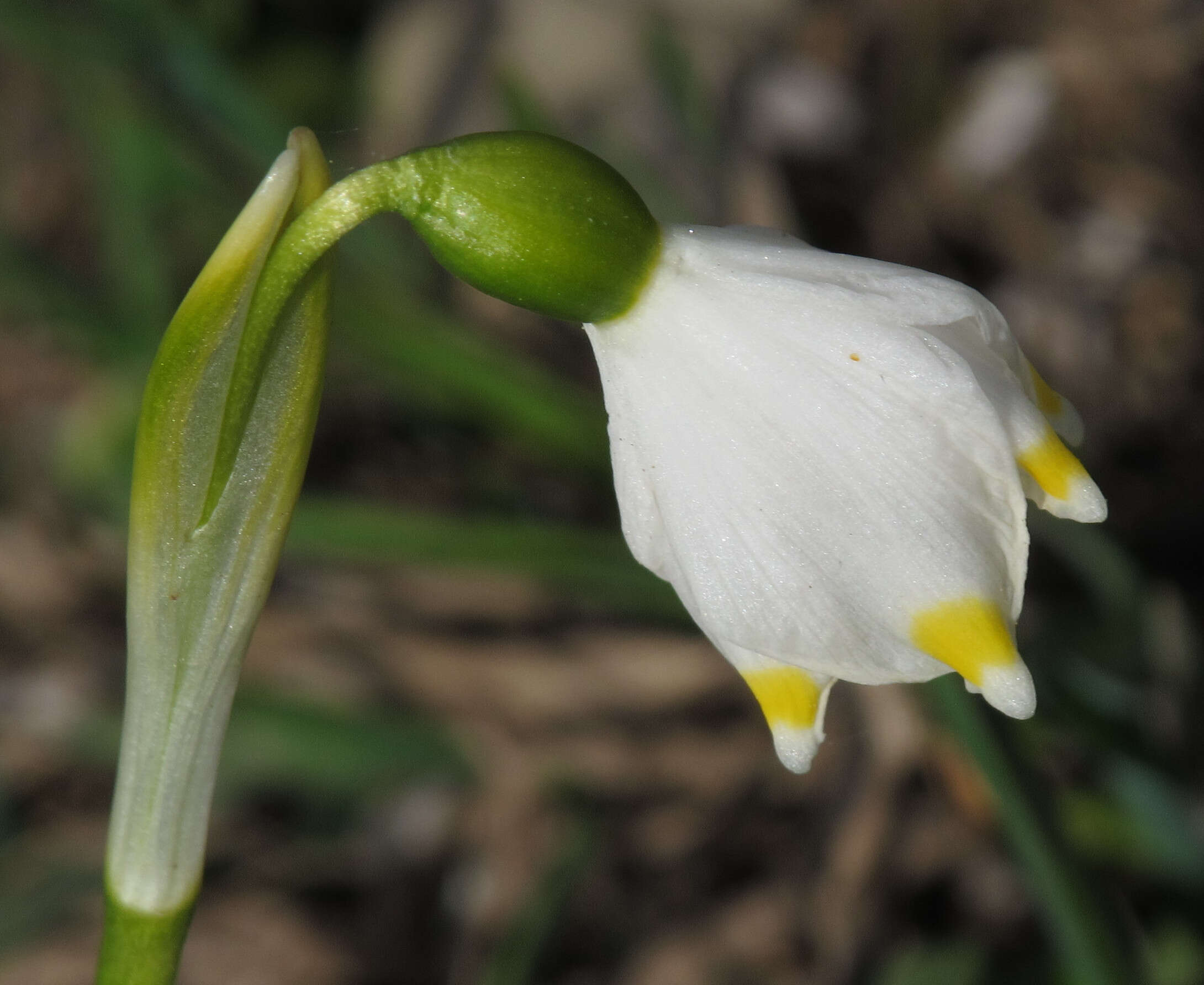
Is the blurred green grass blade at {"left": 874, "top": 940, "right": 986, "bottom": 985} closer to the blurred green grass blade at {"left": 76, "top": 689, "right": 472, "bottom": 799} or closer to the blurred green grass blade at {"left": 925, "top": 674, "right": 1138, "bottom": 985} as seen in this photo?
the blurred green grass blade at {"left": 925, "top": 674, "right": 1138, "bottom": 985}

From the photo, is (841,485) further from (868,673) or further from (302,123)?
(302,123)

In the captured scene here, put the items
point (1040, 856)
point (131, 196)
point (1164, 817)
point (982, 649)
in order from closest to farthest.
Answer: point (982, 649), point (1040, 856), point (1164, 817), point (131, 196)

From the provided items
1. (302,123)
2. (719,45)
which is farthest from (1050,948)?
(302,123)

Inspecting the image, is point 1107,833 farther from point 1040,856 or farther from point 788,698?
point 788,698

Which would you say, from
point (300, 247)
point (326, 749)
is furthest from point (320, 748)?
point (300, 247)

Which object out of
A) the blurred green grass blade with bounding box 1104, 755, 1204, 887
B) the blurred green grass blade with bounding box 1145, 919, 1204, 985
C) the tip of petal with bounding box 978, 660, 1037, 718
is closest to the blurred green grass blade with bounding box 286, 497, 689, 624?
the blurred green grass blade with bounding box 1104, 755, 1204, 887

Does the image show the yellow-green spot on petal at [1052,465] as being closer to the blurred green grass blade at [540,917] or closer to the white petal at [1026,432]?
the white petal at [1026,432]
